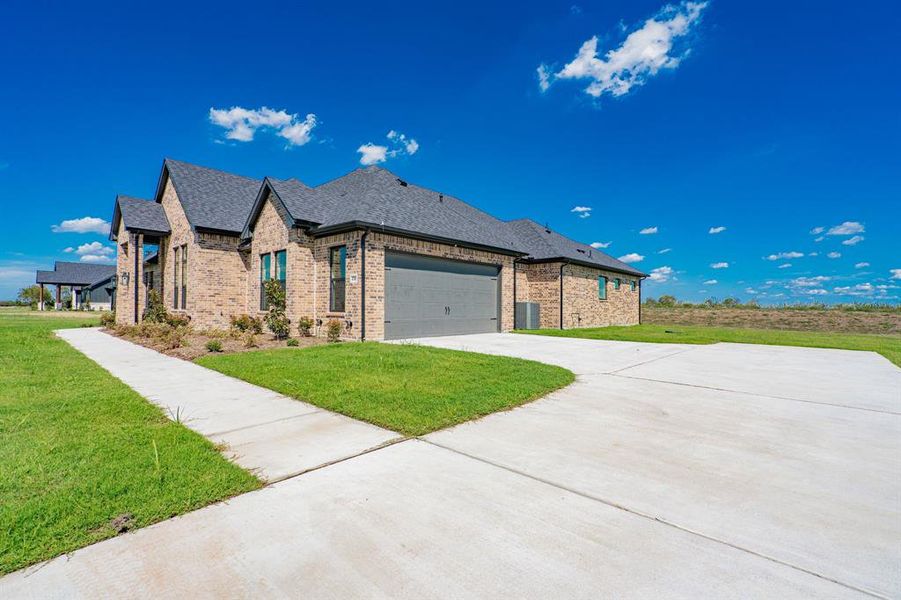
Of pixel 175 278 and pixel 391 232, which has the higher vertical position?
pixel 391 232

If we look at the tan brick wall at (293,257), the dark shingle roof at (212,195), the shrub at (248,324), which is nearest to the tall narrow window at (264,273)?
the tan brick wall at (293,257)

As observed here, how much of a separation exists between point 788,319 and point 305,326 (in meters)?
30.5

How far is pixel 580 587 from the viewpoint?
2127 millimetres

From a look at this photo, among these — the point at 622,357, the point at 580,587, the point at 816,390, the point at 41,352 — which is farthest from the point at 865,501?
the point at 41,352

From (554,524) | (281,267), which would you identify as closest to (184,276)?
(281,267)

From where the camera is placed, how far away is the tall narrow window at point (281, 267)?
49.0 ft

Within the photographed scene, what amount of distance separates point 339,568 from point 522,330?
1740 centimetres

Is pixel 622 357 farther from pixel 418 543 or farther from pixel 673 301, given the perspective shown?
pixel 673 301

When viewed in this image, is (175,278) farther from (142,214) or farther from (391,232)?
(391,232)

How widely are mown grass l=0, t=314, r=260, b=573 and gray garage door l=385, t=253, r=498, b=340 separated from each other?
8.56 m

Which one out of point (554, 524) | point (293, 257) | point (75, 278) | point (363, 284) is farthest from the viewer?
point (75, 278)

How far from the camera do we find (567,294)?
828 inches

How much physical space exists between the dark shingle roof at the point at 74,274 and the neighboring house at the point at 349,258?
39623 millimetres

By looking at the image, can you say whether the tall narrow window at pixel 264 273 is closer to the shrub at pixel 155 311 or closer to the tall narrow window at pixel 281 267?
the tall narrow window at pixel 281 267
